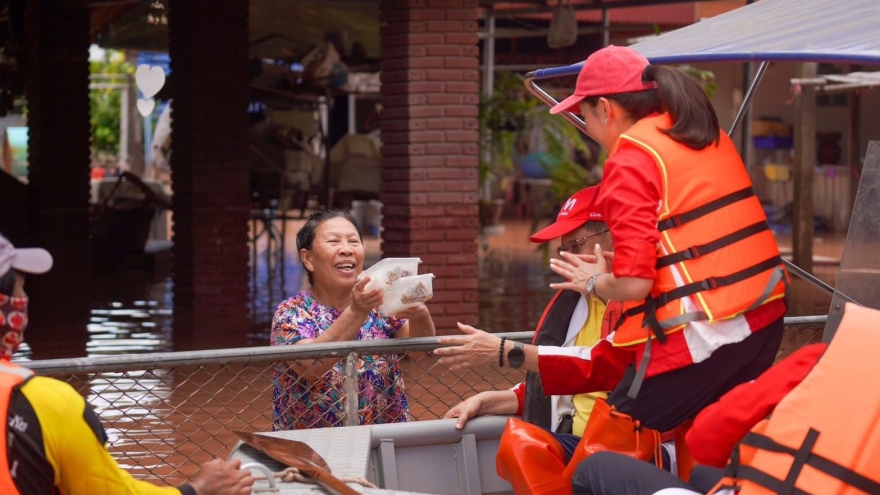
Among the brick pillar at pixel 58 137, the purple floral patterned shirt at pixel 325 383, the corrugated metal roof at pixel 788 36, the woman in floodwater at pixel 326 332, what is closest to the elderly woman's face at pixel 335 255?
the woman in floodwater at pixel 326 332

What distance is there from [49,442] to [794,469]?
160 cm

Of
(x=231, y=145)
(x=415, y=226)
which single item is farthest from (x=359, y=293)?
(x=231, y=145)

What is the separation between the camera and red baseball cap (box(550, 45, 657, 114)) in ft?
11.4

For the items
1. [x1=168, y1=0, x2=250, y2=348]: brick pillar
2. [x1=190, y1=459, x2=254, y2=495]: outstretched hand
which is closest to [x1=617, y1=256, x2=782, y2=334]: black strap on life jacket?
[x1=190, y1=459, x2=254, y2=495]: outstretched hand

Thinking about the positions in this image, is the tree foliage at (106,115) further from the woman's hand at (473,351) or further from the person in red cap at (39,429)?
the person in red cap at (39,429)

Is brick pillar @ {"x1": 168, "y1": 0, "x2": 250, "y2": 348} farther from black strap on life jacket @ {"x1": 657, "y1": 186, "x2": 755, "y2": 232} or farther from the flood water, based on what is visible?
black strap on life jacket @ {"x1": 657, "y1": 186, "x2": 755, "y2": 232}

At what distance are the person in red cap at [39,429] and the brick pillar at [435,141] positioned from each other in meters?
7.03

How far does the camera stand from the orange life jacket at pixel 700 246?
131 inches

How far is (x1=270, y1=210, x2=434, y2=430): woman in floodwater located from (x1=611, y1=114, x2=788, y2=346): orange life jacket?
3.92 feet

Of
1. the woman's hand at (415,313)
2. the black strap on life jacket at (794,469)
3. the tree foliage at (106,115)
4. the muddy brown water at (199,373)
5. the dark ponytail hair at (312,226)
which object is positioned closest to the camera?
the black strap on life jacket at (794,469)

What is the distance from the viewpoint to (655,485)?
10.8 ft

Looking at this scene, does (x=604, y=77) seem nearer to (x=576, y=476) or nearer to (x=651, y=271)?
(x=651, y=271)

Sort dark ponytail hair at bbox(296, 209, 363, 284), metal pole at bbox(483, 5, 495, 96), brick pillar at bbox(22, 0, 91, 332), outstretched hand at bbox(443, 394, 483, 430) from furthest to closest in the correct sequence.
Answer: metal pole at bbox(483, 5, 495, 96) < brick pillar at bbox(22, 0, 91, 332) < dark ponytail hair at bbox(296, 209, 363, 284) < outstretched hand at bbox(443, 394, 483, 430)

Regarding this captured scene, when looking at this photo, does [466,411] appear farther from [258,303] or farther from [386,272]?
[258,303]
